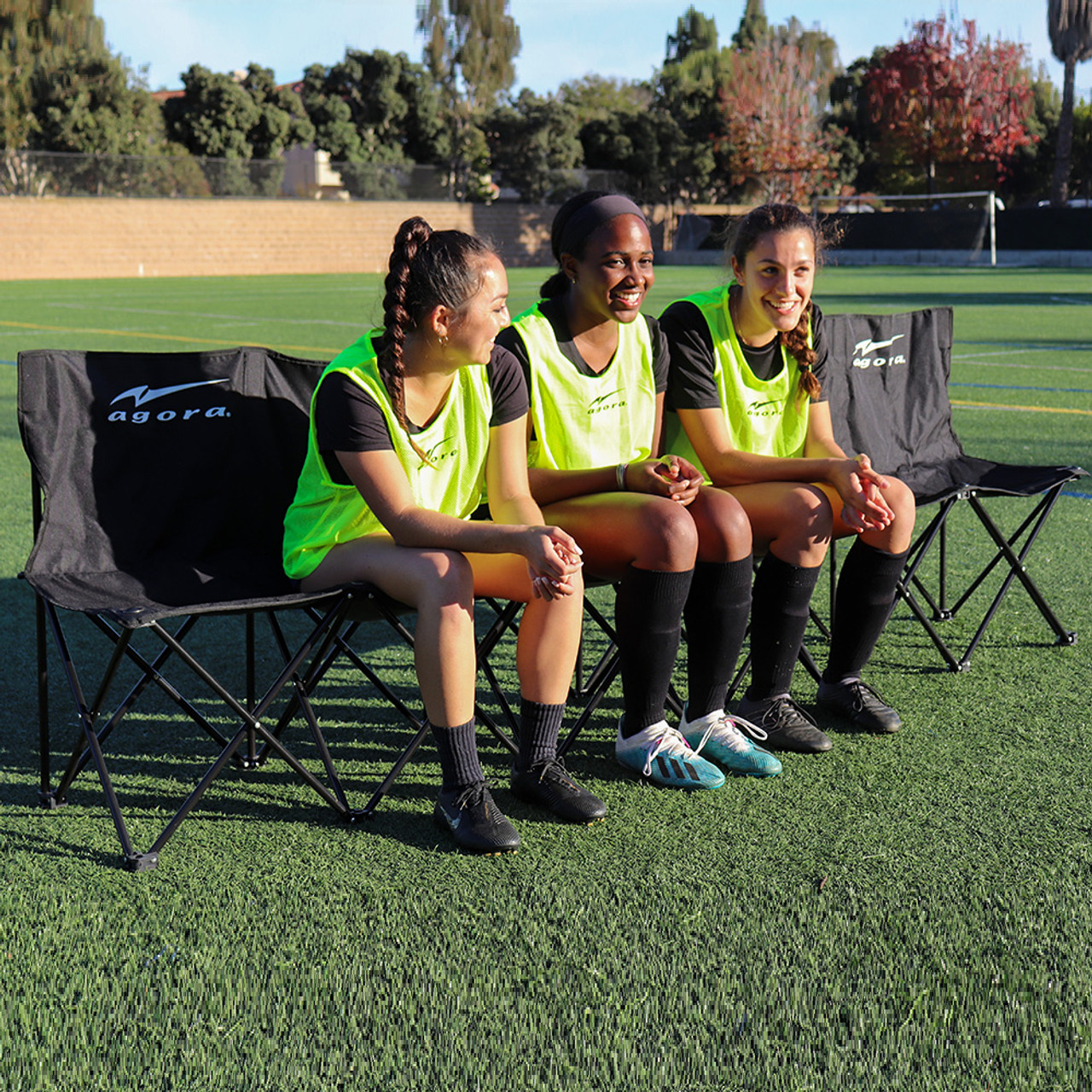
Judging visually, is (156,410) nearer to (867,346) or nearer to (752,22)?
(867,346)

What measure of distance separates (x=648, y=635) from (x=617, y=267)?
0.92 metres

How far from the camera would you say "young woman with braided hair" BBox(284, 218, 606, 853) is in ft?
9.44

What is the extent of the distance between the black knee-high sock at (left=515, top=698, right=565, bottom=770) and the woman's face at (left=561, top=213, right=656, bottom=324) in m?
1.00

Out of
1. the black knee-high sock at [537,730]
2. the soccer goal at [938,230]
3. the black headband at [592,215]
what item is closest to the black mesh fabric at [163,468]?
the black knee-high sock at [537,730]

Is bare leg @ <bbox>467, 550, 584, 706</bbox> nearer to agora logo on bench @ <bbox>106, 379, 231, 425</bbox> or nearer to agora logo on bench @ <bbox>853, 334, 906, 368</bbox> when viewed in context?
agora logo on bench @ <bbox>106, 379, 231, 425</bbox>

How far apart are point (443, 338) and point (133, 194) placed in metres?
37.6

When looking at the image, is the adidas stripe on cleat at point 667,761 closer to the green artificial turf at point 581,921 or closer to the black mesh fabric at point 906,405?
the green artificial turf at point 581,921

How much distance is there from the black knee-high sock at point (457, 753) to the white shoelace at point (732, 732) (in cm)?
63

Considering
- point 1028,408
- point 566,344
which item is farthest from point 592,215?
point 1028,408

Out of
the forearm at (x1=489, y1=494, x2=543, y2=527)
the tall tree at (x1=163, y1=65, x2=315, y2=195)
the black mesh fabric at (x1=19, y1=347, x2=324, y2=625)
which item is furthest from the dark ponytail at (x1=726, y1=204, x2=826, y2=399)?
the tall tree at (x1=163, y1=65, x2=315, y2=195)

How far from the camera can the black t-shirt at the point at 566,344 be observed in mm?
3379

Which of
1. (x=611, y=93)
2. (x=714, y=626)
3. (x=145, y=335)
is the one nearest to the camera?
(x=714, y=626)

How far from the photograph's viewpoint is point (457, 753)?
9.62ft

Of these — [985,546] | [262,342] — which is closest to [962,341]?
[262,342]
